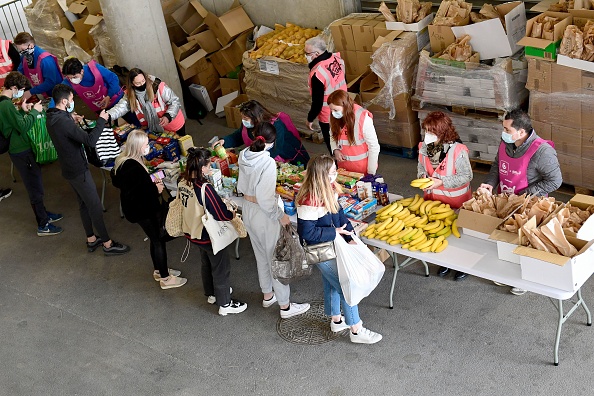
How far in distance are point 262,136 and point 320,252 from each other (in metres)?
1.16

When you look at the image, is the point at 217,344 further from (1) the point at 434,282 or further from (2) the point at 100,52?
(2) the point at 100,52

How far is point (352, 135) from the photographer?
6645 millimetres

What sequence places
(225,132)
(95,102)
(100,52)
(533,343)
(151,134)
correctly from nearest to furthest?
1. (533,343)
2. (151,134)
3. (95,102)
4. (225,132)
5. (100,52)

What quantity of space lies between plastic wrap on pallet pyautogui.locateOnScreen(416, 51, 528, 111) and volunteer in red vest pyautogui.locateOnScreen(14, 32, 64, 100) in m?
4.68

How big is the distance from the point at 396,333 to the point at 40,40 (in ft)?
32.0

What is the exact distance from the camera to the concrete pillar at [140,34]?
31.8ft

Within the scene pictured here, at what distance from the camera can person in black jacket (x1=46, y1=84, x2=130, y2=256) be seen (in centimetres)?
716

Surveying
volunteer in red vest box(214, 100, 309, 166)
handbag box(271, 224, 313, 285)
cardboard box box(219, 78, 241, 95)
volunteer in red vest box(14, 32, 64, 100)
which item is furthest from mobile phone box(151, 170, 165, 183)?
cardboard box box(219, 78, 241, 95)

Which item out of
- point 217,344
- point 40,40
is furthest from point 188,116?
point 217,344

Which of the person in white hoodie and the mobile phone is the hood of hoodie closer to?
the person in white hoodie

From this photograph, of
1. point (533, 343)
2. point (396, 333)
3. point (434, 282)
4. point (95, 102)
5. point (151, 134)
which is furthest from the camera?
point (95, 102)

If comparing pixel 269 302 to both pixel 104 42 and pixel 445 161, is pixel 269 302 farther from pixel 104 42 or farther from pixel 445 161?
pixel 104 42

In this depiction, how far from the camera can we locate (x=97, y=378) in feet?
20.5

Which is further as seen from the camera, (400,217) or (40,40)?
(40,40)
